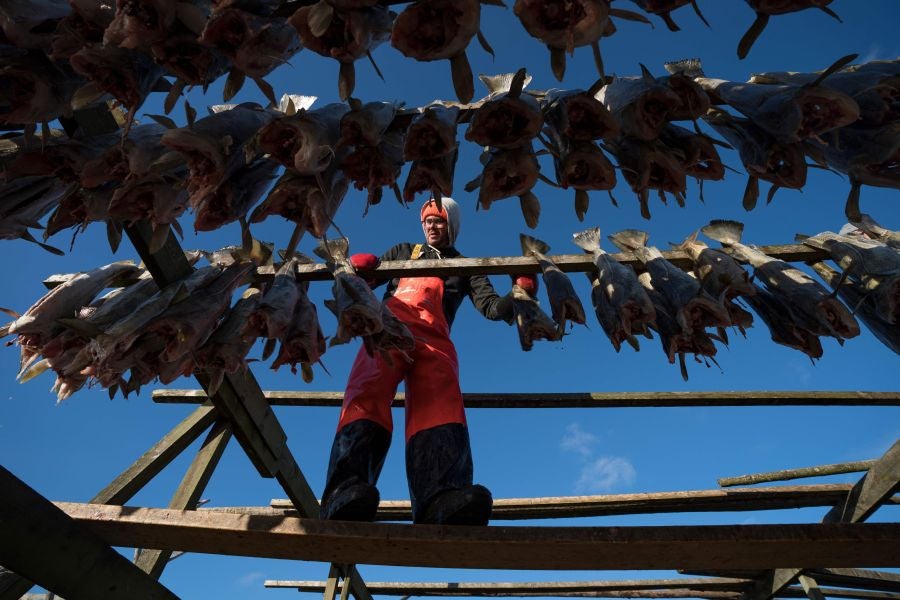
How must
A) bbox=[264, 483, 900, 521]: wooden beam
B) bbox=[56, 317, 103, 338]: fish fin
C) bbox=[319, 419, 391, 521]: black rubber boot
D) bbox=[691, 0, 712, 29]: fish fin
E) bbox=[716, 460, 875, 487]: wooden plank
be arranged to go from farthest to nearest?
bbox=[716, 460, 875, 487]: wooden plank
bbox=[264, 483, 900, 521]: wooden beam
bbox=[319, 419, 391, 521]: black rubber boot
bbox=[56, 317, 103, 338]: fish fin
bbox=[691, 0, 712, 29]: fish fin

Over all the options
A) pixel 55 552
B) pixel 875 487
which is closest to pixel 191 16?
pixel 55 552

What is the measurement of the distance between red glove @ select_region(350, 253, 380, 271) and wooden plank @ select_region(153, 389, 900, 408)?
1720 millimetres

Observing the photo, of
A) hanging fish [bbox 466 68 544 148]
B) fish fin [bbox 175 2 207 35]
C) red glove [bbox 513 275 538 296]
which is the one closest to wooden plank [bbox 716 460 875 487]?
red glove [bbox 513 275 538 296]

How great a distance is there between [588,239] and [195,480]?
2.94 metres

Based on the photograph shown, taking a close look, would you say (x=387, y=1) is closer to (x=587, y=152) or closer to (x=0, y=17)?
(x=587, y=152)

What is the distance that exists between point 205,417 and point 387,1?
3.18 meters

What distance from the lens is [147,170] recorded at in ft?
5.89

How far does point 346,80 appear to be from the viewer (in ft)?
5.16

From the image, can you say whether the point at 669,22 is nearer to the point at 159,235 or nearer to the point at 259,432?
the point at 159,235

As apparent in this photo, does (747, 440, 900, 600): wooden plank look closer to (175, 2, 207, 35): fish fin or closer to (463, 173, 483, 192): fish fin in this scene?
(463, 173, 483, 192): fish fin

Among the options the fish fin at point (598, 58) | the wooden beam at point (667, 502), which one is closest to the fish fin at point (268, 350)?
the fish fin at point (598, 58)

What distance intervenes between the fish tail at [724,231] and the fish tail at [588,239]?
2.07 feet

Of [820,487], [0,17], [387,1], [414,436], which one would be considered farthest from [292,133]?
[820,487]

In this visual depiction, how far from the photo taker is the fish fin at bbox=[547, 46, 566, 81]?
5.06ft
